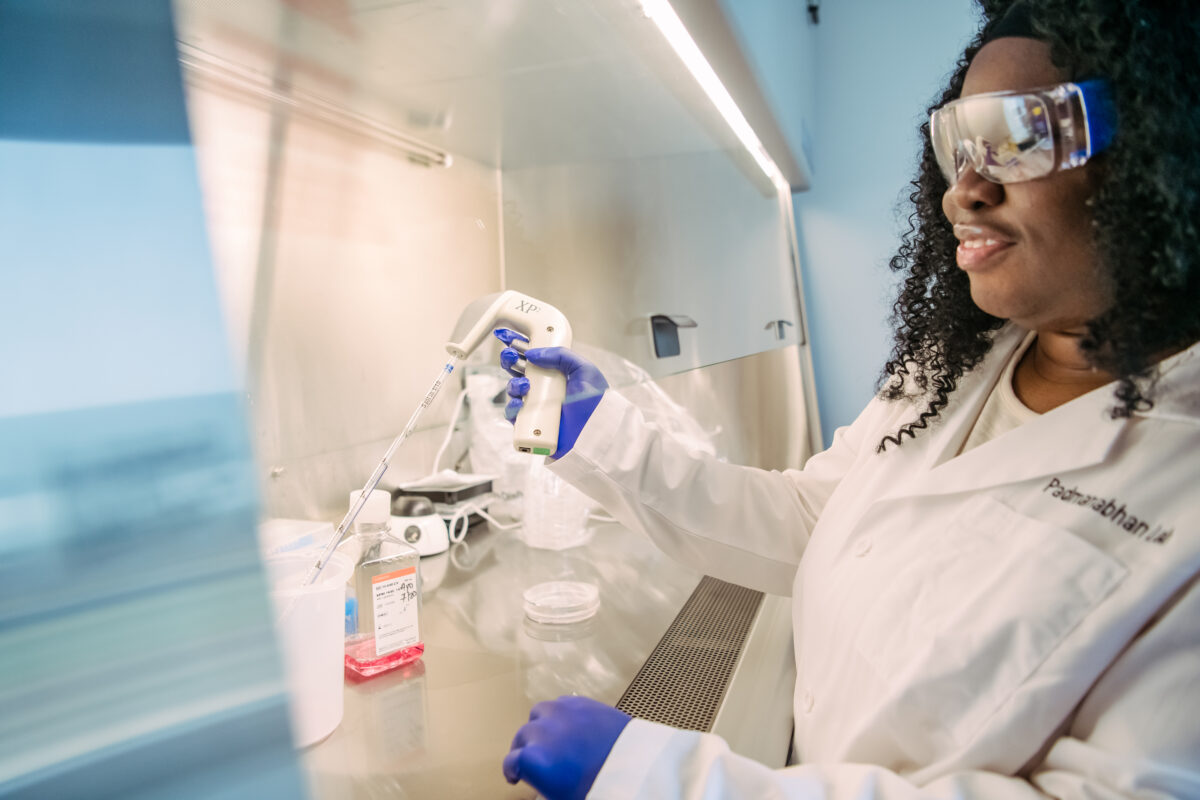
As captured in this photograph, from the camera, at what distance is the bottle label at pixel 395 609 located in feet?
3.11

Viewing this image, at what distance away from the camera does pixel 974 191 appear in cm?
83

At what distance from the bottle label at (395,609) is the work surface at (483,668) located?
0.14 ft

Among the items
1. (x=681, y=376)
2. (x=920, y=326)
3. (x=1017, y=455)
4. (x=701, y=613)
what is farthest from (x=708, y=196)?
(x=1017, y=455)

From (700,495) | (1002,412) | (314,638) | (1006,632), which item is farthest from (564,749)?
(1002,412)

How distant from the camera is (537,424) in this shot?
40.3 inches

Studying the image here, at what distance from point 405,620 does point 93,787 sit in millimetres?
702

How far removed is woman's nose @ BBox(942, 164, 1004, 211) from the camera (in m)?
0.82

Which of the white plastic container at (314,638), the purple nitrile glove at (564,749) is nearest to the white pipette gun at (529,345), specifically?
the white plastic container at (314,638)

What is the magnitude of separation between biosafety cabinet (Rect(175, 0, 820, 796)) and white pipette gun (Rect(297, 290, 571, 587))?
287mm

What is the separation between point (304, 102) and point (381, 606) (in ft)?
2.62

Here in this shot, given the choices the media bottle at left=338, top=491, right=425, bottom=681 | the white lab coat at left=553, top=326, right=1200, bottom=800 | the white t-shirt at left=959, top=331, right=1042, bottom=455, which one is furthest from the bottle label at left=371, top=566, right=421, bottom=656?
the white t-shirt at left=959, top=331, right=1042, bottom=455

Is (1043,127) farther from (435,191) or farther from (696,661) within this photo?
(435,191)

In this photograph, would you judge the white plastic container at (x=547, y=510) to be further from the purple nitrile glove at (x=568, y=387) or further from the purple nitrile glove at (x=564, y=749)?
the purple nitrile glove at (x=564, y=749)

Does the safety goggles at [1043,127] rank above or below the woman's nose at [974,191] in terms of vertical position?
above
